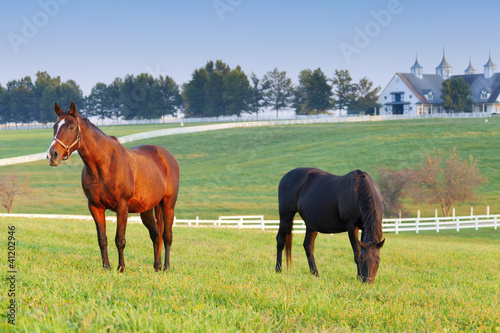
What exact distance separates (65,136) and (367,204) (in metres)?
5.01

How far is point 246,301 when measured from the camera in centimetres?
548

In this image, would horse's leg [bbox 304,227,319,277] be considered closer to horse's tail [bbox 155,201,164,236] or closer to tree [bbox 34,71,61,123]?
horse's tail [bbox 155,201,164,236]

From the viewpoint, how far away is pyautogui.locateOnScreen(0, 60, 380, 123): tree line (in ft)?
369

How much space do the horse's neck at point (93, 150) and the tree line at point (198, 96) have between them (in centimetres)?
10575

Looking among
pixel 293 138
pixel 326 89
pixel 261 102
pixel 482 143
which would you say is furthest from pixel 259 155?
pixel 261 102

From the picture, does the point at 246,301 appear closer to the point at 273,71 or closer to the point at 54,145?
the point at 54,145

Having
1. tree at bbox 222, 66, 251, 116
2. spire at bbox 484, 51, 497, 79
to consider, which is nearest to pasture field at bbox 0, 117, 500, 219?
tree at bbox 222, 66, 251, 116

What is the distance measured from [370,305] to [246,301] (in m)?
1.37

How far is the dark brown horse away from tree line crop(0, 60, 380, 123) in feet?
335

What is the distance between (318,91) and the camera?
112m

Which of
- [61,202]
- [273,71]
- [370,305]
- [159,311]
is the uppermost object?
[273,71]

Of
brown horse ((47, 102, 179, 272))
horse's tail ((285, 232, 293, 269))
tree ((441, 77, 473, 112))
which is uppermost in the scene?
tree ((441, 77, 473, 112))

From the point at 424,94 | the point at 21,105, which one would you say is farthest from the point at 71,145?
the point at 21,105

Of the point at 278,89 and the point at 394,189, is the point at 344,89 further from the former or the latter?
the point at 394,189
